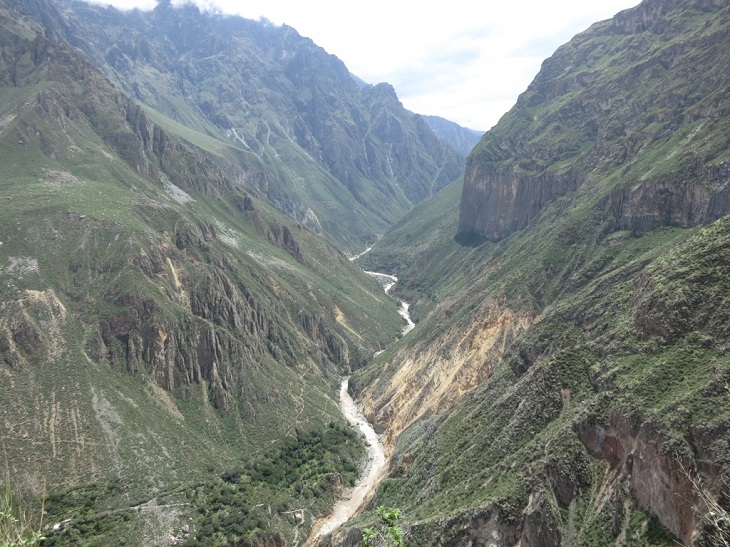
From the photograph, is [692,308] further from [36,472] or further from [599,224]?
[36,472]

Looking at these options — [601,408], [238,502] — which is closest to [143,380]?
[238,502]

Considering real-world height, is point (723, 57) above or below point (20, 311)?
below

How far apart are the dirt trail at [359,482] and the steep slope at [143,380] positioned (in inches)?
150

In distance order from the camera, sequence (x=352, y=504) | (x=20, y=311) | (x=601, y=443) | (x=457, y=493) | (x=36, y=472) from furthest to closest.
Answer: (x=20, y=311) → (x=352, y=504) → (x=36, y=472) → (x=457, y=493) → (x=601, y=443)

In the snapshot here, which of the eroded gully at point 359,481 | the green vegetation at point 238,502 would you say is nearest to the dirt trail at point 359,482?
the eroded gully at point 359,481

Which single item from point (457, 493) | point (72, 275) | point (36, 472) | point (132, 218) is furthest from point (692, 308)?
point (132, 218)

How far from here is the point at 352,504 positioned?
122812 mm

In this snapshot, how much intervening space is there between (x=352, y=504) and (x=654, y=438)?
7709 cm

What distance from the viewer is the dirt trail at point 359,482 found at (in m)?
115

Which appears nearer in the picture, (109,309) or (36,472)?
(36,472)

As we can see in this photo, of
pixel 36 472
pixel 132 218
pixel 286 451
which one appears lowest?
pixel 286 451

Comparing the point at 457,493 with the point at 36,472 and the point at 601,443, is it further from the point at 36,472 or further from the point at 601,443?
the point at 36,472

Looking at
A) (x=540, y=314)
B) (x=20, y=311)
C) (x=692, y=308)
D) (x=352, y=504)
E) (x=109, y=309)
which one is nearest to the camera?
(x=692, y=308)

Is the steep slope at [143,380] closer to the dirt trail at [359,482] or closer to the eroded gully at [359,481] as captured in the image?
the eroded gully at [359,481]
